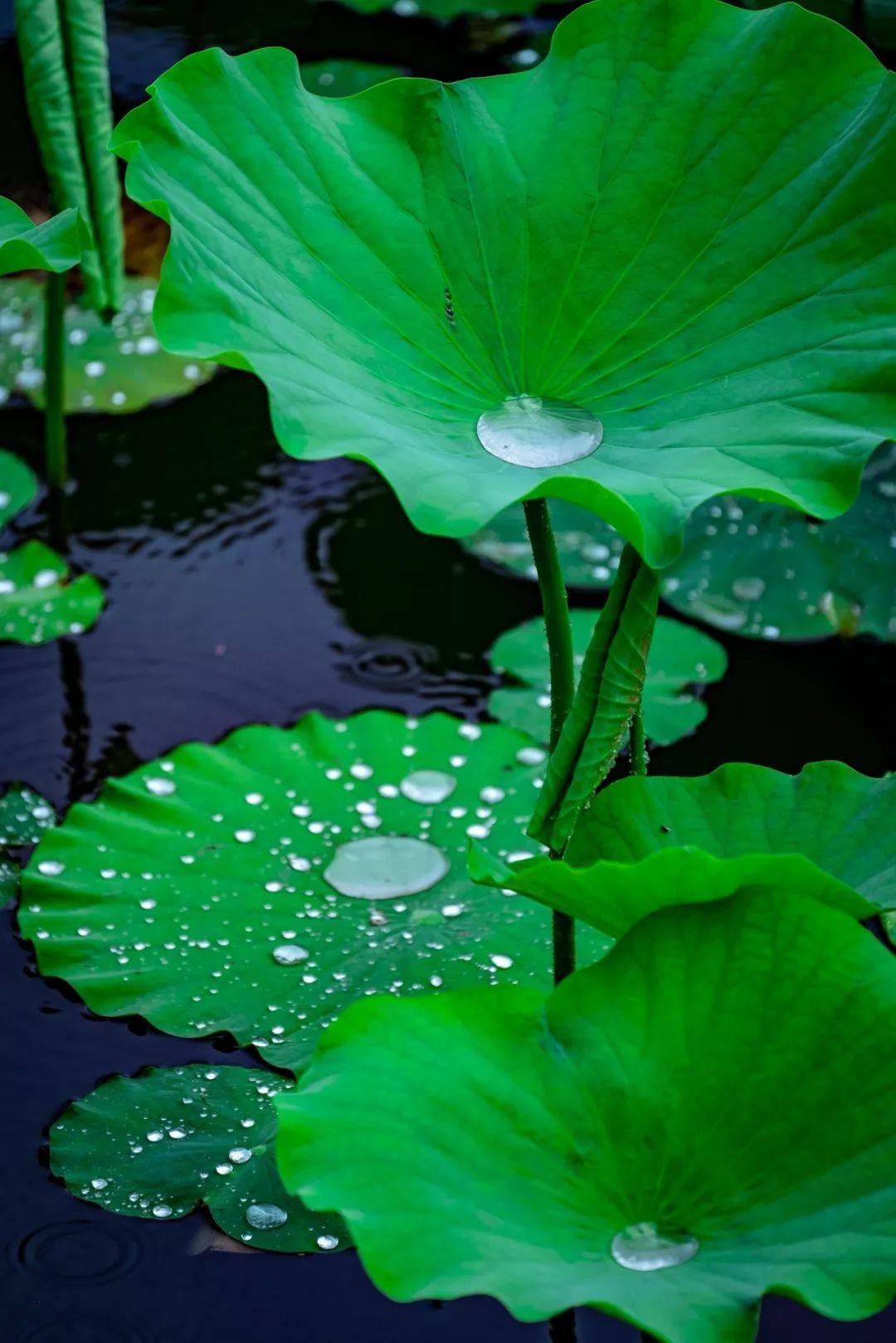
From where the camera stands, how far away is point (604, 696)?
1137 mm

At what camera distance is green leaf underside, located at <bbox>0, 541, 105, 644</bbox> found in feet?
6.57

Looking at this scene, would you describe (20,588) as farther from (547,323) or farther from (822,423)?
(822,423)

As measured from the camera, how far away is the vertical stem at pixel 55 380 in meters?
2.09

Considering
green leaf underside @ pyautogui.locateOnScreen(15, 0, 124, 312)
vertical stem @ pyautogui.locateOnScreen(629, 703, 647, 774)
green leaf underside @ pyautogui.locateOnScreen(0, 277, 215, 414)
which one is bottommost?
green leaf underside @ pyautogui.locateOnScreen(0, 277, 215, 414)

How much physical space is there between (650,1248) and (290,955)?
1.96 feet

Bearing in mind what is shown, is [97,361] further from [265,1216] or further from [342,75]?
[265,1216]

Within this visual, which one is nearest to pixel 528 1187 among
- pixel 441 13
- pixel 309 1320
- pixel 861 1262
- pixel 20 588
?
pixel 861 1262

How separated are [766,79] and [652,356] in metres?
0.26

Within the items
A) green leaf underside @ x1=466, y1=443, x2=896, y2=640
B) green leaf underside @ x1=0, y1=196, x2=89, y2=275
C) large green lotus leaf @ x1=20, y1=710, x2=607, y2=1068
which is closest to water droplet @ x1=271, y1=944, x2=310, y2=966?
large green lotus leaf @ x1=20, y1=710, x2=607, y2=1068

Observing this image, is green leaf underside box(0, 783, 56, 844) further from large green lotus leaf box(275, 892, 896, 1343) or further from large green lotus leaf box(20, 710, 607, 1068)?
large green lotus leaf box(275, 892, 896, 1343)

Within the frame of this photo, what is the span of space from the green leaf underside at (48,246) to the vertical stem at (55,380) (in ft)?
2.49

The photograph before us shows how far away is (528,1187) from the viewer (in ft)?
3.20

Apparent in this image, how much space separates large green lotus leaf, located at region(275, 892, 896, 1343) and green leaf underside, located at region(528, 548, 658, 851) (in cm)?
16

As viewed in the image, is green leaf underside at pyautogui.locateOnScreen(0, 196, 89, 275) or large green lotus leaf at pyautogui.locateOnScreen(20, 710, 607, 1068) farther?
large green lotus leaf at pyautogui.locateOnScreen(20, 710, 607, 1068)
